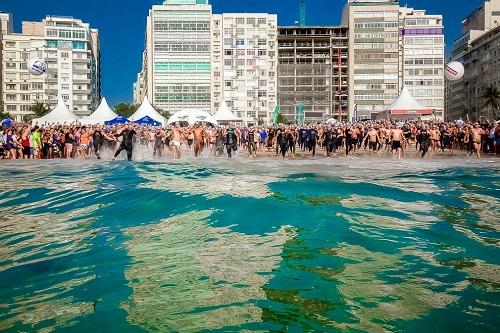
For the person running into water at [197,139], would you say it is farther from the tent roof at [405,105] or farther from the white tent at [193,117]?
the tent roof at [405,105]

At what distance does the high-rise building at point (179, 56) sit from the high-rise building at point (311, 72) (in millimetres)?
16046

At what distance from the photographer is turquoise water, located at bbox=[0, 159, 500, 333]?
473 cm

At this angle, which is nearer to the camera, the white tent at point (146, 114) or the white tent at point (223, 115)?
the white tent at point (146, 114)

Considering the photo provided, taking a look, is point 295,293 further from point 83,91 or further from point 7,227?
point 83,91

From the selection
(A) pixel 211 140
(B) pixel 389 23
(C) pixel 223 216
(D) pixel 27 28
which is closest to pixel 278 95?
(B) pixel 389 23

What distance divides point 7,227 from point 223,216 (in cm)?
352

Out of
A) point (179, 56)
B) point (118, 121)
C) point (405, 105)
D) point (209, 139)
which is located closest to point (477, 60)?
point (179, 56)

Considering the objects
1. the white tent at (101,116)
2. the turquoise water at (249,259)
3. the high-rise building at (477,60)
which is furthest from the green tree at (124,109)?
the turquoise water at (249,259)

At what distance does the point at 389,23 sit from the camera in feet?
350

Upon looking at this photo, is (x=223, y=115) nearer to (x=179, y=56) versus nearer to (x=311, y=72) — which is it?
(x=179, y=56)

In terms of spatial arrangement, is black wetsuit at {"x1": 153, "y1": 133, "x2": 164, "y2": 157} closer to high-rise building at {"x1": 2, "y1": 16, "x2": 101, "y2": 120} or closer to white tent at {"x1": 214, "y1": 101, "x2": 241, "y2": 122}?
white tent at {"x1": 214, "y1": 101, "x2": 241, "y2": 122}

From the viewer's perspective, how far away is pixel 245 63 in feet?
361

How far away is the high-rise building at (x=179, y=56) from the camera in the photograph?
104688 mm

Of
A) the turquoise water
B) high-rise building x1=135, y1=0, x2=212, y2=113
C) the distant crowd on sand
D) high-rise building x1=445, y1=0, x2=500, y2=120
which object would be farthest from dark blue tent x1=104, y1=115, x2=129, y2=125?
Result: high-rise building x1=445, y1=0, x2=500, y2=120
